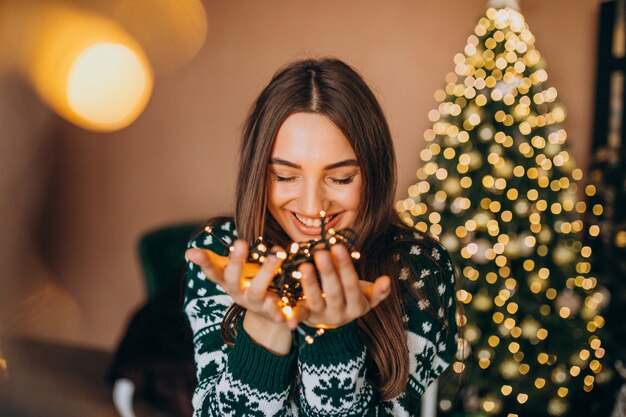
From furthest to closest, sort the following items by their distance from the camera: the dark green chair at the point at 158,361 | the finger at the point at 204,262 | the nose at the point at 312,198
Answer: the dark green chair at the point at 158,361 → the nose at the point at 312,198 → the finger at the point at 204,262

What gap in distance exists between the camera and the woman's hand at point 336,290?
0.69m

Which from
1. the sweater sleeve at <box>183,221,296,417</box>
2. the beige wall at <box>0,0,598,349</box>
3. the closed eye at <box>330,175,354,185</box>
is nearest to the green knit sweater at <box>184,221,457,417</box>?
the sweater sleeve at <box>183,221,296,417</box>

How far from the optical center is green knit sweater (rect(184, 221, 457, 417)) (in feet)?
2.81

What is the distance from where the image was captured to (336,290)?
0.71 metres

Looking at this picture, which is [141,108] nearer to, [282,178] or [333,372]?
[282,178]

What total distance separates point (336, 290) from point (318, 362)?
0.71 feet

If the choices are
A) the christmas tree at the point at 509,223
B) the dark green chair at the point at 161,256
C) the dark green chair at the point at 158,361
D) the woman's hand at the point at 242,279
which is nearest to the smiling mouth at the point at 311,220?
the woman's hand at the point at 242,279

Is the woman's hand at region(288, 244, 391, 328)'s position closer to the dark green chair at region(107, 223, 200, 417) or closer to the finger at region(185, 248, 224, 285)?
the finger at region(185, 248, 224, 285)

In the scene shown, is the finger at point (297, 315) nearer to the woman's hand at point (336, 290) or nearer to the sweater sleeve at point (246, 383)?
the woman's hand at point (336, 290)

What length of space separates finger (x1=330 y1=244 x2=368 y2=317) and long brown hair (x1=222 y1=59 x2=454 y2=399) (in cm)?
31

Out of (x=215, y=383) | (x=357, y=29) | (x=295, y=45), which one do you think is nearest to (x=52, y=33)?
(x=295, y=45)

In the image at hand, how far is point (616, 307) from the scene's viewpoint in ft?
9.12

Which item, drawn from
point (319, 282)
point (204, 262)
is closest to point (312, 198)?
point (319, 282)

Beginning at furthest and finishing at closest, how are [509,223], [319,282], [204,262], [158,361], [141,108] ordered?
[141,108] < [509,223] < [158,361] < [319,282] < [204,262]
